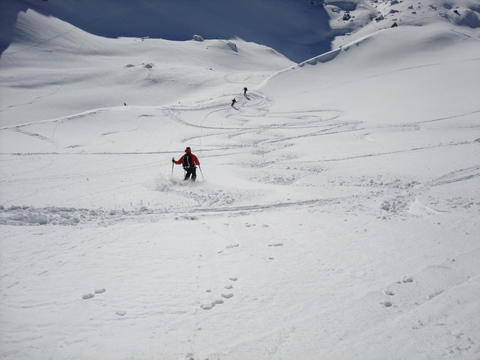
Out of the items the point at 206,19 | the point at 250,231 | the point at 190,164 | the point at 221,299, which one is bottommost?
the point at 221,299

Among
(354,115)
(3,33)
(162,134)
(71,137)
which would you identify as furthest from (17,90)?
(354,115)

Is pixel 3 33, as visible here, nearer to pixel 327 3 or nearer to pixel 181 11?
pixel 181 11

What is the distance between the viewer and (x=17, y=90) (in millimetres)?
38312

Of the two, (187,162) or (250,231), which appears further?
(187,162)

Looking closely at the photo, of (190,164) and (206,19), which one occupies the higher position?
(206,19)

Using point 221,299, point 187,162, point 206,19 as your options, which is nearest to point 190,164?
point 187,162

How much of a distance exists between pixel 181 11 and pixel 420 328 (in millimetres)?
85507

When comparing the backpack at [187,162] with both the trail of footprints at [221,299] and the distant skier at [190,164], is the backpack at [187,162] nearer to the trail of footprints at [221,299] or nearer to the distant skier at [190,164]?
the distant skier at [190,164]

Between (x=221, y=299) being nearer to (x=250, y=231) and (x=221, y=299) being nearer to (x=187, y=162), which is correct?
(x=250, y=231)

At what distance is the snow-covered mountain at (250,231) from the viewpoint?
15.8 ft

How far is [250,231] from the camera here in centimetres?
796

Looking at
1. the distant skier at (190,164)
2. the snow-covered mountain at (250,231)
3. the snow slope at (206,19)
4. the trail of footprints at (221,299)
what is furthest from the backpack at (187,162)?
the snow slope at (206,19)

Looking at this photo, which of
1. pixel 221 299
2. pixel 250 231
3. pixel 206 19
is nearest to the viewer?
pixel 221 299

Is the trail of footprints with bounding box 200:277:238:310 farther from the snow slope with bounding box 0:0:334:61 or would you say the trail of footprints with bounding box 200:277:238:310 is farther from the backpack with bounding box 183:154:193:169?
the snow slope with bounding box 0:0:334:61
